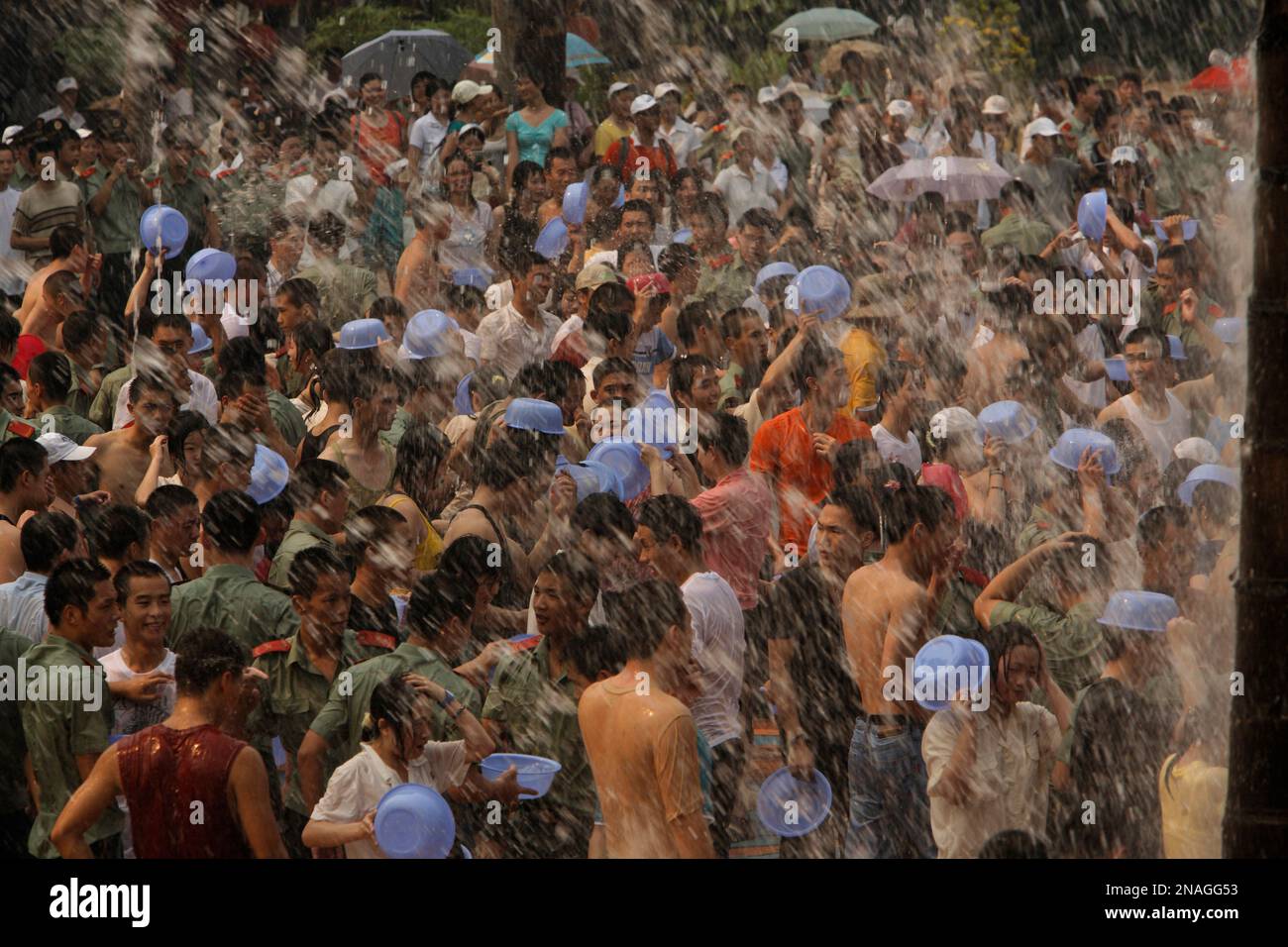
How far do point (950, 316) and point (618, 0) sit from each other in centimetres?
1197

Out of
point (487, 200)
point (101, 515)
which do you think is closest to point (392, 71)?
point (487, 200)

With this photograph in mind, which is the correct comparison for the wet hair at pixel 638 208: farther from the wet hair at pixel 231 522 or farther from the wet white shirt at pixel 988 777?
the wet white shirt at pixel 988 777

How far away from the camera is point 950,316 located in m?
11.5

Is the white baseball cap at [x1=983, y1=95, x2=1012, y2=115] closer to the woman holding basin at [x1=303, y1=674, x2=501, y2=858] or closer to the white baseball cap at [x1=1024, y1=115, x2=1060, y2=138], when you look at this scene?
the white baseball cap at [x1=1024, y1=115, x2=1060, y2=138]

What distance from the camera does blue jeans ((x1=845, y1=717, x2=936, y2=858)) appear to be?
6.36m

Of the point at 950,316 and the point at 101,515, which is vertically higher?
the point at 950,316

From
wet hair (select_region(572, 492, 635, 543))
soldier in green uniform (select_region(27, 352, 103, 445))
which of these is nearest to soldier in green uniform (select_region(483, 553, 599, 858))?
wet hair (select_region(572, 492, 635, 543))

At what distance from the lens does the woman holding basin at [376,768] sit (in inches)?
210

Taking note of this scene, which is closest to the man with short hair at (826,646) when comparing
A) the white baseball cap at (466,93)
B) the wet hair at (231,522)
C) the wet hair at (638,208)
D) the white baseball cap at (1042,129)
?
the wet hair at (231,522)

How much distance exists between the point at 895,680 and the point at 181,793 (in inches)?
98.5

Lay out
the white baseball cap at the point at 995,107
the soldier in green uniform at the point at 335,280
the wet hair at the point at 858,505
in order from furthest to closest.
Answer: the white baseball cap at the point at 995,107 < the soldier in green uniform at the point at 335,280 < the wet hair at the point at 858,505

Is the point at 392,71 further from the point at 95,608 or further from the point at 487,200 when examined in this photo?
the point at 95,608

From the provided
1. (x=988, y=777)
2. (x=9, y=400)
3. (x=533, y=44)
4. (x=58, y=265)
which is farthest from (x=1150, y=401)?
(x=533, y=44)

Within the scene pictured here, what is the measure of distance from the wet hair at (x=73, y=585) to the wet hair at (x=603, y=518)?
1.81m
